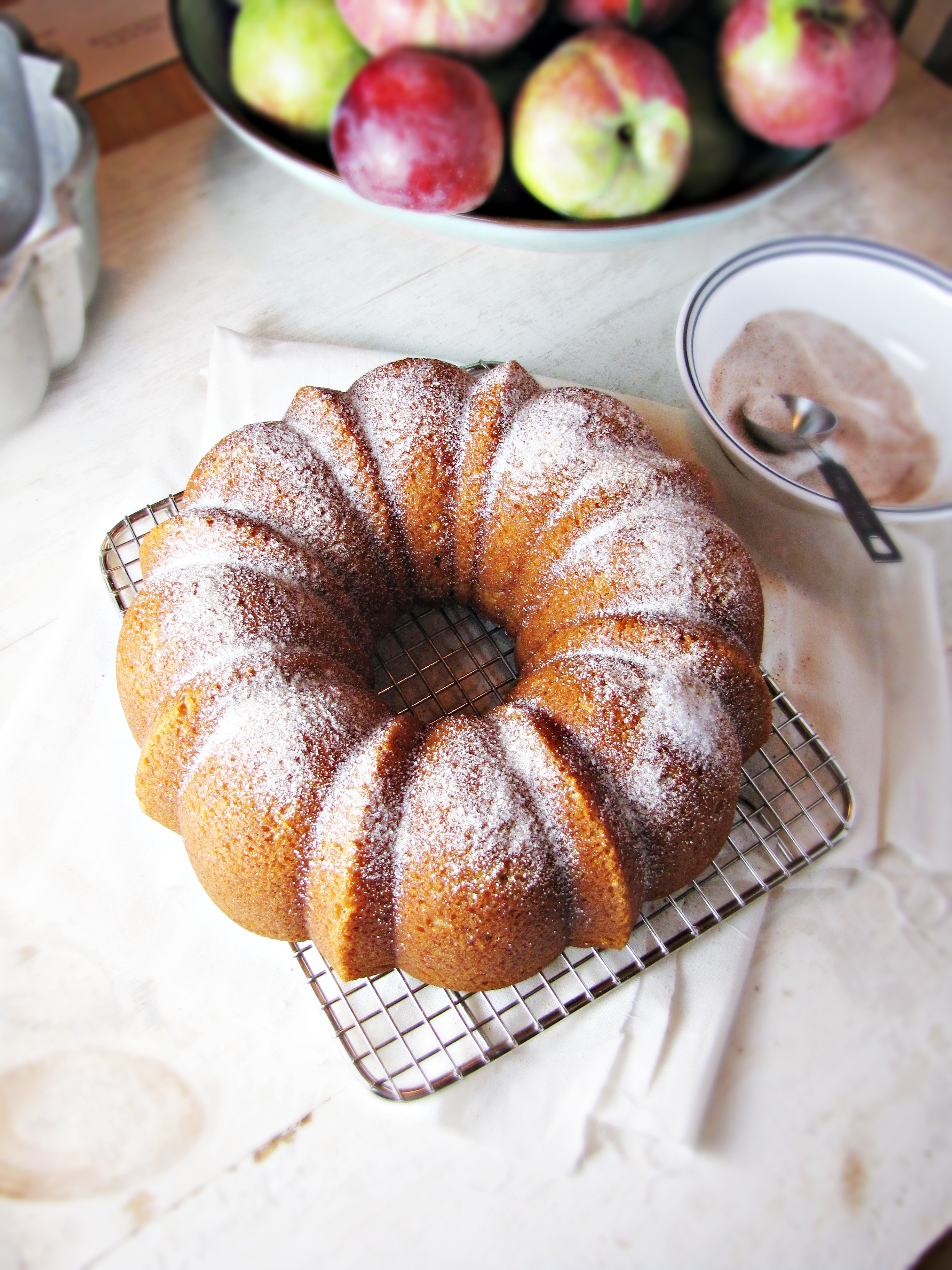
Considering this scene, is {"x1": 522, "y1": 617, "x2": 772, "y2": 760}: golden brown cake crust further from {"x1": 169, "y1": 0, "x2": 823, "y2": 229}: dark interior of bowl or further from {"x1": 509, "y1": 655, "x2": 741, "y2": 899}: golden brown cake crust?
{"x1": 169, "y1": 0, "x2": 823, "y2": 229}: dark interior of bowl

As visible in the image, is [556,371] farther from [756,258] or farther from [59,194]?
[59,194]

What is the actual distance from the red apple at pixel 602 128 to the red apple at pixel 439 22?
1.3 inches

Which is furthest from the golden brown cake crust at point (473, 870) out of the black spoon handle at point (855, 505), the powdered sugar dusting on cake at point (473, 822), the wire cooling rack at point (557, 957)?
the black spoon handle at point (855, 505)

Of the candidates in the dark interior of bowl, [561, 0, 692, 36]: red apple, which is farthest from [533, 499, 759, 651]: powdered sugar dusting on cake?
[561, 0, 692, 36]: red apple

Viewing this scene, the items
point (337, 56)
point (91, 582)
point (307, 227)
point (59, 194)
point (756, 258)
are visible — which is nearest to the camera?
point (337, 56)

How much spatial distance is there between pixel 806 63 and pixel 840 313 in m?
0.50

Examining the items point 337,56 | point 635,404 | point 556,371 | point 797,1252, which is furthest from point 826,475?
point 797,1252

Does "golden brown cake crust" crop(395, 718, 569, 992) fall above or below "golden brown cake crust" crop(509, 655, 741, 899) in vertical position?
below

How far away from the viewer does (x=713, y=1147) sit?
971mm

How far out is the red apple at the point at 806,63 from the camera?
492 mm

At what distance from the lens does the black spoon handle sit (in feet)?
3.20

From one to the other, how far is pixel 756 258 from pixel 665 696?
0.48 meters

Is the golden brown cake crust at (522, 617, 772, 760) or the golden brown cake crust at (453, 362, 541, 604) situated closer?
the golden brown cake crust at (522, 617, 772, 760)

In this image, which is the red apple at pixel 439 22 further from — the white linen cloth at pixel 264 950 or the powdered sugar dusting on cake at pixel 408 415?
the white linen cloth at pixel 264 950
